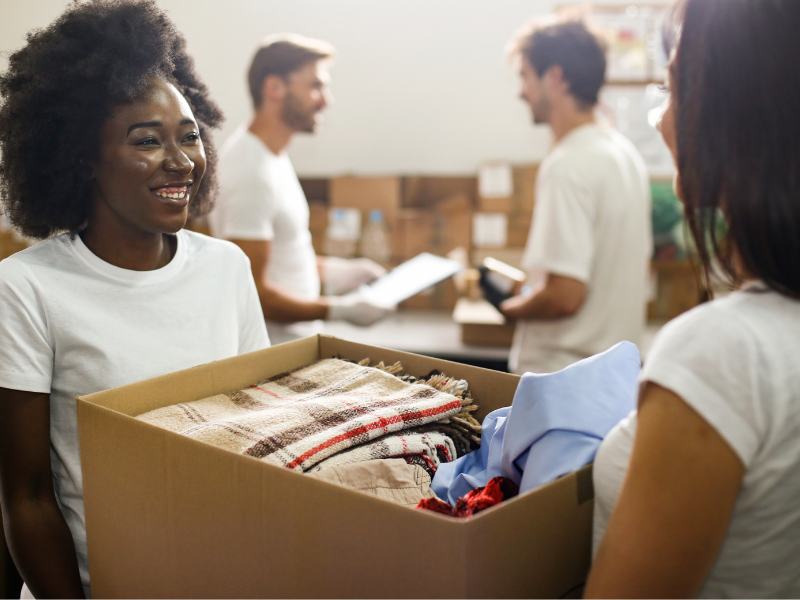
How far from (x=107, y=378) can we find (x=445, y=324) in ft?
9.24

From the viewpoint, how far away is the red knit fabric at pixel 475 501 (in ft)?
2.22

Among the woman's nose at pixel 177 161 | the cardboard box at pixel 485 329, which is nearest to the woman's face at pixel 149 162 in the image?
the woman's nose at pixel 177 161

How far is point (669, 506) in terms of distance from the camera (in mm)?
567

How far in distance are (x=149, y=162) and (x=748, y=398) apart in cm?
85

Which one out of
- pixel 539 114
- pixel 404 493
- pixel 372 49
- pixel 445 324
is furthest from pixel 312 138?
pixel 404 493

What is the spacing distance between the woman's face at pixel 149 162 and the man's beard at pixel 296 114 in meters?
1.33

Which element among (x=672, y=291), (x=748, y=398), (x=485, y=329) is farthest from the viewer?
(x=672, y=291)

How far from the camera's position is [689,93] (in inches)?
24.5

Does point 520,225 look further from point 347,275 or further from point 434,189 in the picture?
point 347,275

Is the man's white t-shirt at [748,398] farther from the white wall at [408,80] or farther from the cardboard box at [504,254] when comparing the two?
the white wall at [408,80]

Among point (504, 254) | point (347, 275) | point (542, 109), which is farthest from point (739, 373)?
point (504, 254)

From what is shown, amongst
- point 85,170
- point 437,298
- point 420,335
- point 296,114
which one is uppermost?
point 296,114

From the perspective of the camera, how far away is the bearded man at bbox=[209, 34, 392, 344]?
214cm

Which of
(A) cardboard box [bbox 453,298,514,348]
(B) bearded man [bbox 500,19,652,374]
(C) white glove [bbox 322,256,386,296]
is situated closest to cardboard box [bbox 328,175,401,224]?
(A) cardboard box [bbox 453,298,514,348]
